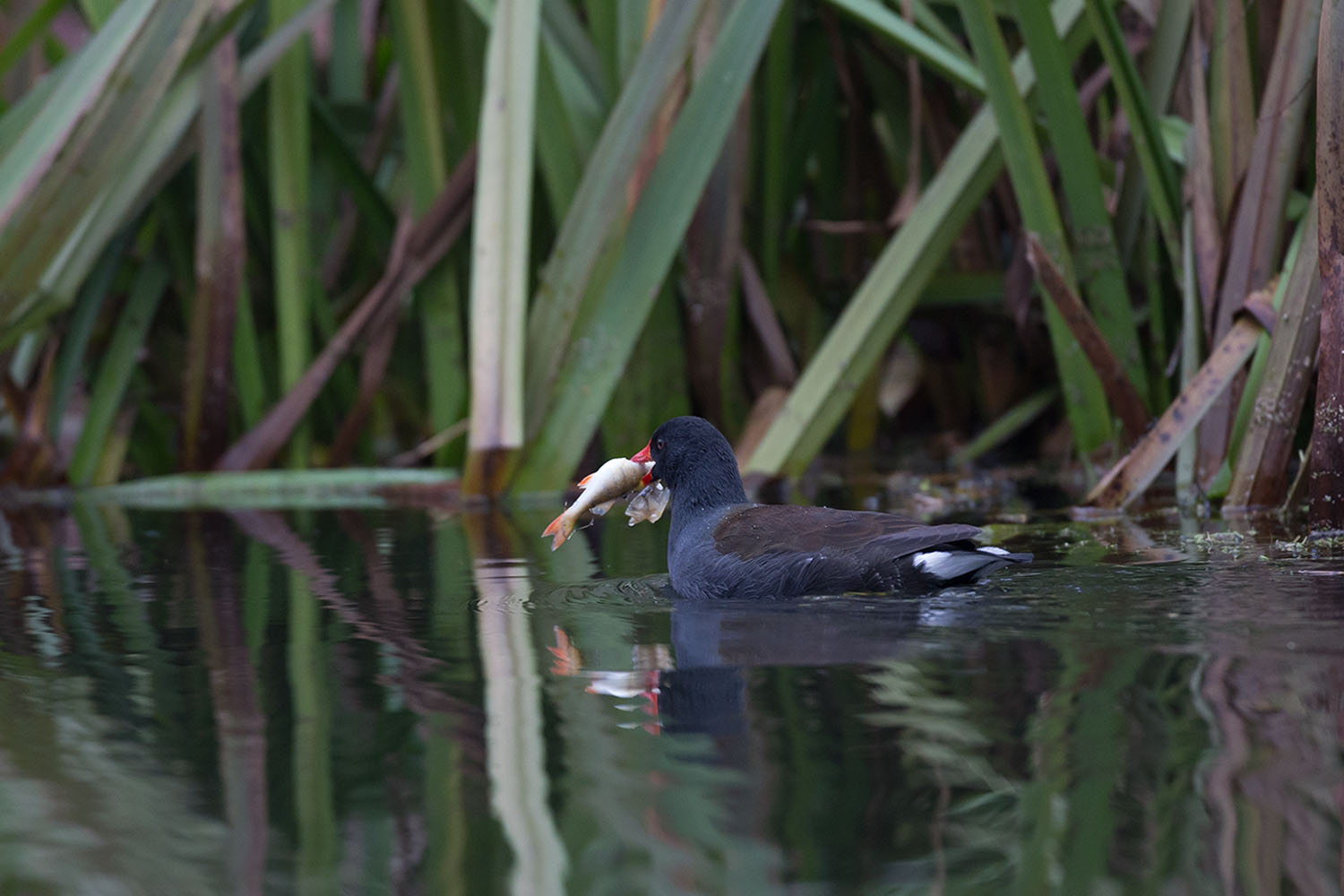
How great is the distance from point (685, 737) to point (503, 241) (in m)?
2.90

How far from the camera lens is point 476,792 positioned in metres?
1.79

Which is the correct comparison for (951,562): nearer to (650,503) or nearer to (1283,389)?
(650,503)

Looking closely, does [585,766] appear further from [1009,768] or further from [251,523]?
[251,523]

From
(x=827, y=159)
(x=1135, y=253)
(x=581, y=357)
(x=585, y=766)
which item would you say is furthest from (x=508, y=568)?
(x=827, y=159)

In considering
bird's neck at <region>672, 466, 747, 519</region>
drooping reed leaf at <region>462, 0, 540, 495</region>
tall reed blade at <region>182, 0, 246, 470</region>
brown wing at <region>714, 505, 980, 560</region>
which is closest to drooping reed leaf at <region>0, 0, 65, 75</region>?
tall reed blade at <region>182, 0, 246, 470</region>

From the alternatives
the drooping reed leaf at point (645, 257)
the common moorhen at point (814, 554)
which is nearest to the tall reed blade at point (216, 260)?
the drooping reed leaf at point (645, 257)

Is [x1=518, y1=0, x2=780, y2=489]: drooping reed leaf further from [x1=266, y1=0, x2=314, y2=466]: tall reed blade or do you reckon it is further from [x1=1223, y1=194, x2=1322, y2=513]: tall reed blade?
[x1=1223, y1=194, x2=1322, y2=513]: tall reed blade

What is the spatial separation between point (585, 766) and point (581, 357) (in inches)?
123

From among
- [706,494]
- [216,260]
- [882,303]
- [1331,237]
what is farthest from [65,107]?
[1331,237]

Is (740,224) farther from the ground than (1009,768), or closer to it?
farther from the ground

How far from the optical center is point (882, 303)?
5074 mm

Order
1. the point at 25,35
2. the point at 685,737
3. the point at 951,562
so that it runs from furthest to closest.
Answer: the point at 25,35 < the point at 951,562 < the point at 685,737

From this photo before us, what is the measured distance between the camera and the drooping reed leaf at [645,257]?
4922mm

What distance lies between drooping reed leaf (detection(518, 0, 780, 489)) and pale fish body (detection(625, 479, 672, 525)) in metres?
0.88
